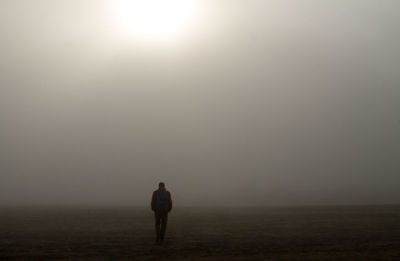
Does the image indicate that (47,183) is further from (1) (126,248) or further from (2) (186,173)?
(1) (126,248)

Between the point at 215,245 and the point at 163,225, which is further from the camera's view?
the point at 163,225

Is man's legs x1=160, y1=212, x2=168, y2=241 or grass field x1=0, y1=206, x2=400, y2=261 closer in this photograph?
grass field x1=0, y1=206, x2=400, y2=261

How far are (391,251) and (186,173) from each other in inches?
7123

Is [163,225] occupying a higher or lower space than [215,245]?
higher

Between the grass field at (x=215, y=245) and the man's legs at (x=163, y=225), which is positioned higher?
the man's legs at (x=163, y=225)

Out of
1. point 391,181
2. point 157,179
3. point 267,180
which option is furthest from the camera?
point 157,179

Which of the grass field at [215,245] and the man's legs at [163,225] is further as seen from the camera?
the man's legs at [163,225]

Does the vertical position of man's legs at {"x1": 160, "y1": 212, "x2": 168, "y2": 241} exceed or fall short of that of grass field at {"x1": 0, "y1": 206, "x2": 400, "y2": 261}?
it exceeds it

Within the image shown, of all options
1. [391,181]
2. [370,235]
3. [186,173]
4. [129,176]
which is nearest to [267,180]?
[186,173]

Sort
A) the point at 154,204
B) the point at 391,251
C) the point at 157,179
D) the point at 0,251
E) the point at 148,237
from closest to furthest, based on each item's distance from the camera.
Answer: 1. the point at 391,251
2. the point at 0,251
3. the point at 154,204
4. the point at 148,237
5. the point at 157,179

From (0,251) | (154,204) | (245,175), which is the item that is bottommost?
(0,251)

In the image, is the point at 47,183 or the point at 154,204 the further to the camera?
the point at 47,183

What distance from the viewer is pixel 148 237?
17.5 m

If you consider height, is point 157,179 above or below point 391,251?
above
